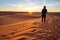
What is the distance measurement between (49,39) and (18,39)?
160 centimetres

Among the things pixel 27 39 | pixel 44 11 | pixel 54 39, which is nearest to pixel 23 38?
pixel 27 39

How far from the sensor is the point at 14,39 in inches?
334

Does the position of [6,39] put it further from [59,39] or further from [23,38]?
[59,39]

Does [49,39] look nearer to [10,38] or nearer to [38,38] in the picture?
[38,38]

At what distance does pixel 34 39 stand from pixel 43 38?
0.54m

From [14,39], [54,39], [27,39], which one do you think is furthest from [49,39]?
[14,39]

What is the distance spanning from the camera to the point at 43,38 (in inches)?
340

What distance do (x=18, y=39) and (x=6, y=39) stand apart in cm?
64

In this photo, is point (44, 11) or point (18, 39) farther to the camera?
point (44, 11)

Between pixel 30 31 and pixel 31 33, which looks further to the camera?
pixel 30 31

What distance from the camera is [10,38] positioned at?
8.77m

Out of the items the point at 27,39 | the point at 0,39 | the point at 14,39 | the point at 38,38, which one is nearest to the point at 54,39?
the point at 38,38

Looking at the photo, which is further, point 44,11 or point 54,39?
point 44,11

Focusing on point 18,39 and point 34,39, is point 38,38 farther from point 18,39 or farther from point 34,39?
point 18,39
